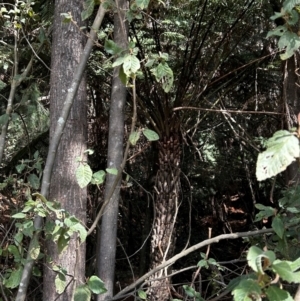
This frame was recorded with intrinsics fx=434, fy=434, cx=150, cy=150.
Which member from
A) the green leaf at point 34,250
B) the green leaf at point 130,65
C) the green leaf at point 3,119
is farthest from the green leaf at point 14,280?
the green leaf at point 130,65

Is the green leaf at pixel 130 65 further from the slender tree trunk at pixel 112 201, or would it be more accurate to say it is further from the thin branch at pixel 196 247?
the slender tree trunk at pixel 112 201

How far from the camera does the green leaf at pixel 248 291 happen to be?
1.29m

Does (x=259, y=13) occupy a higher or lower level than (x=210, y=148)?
higher

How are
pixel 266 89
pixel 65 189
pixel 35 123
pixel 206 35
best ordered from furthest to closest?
1. pixel 266 89
2. pixel 206 35
3. pixel 35 123
4. pixel 65 189

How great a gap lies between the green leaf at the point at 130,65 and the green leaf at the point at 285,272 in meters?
1.06

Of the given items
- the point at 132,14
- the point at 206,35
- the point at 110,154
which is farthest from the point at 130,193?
the point at 132,14

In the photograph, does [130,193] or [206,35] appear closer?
[206,35]

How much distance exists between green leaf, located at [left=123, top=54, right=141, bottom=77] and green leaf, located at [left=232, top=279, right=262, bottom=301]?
1.06m

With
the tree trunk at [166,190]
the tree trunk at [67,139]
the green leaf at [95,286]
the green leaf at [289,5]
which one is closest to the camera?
the green leaf at [289,5]

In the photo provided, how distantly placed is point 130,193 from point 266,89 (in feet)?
8.24

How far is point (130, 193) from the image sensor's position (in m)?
6.64

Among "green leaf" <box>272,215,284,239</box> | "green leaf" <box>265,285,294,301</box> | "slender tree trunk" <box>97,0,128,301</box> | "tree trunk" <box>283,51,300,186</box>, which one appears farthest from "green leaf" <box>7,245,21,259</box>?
"tree trunk" <box>283,51,300,186</box>

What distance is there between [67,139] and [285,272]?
6.07 ft

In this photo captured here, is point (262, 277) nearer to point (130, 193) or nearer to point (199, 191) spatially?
point (130, 193)
